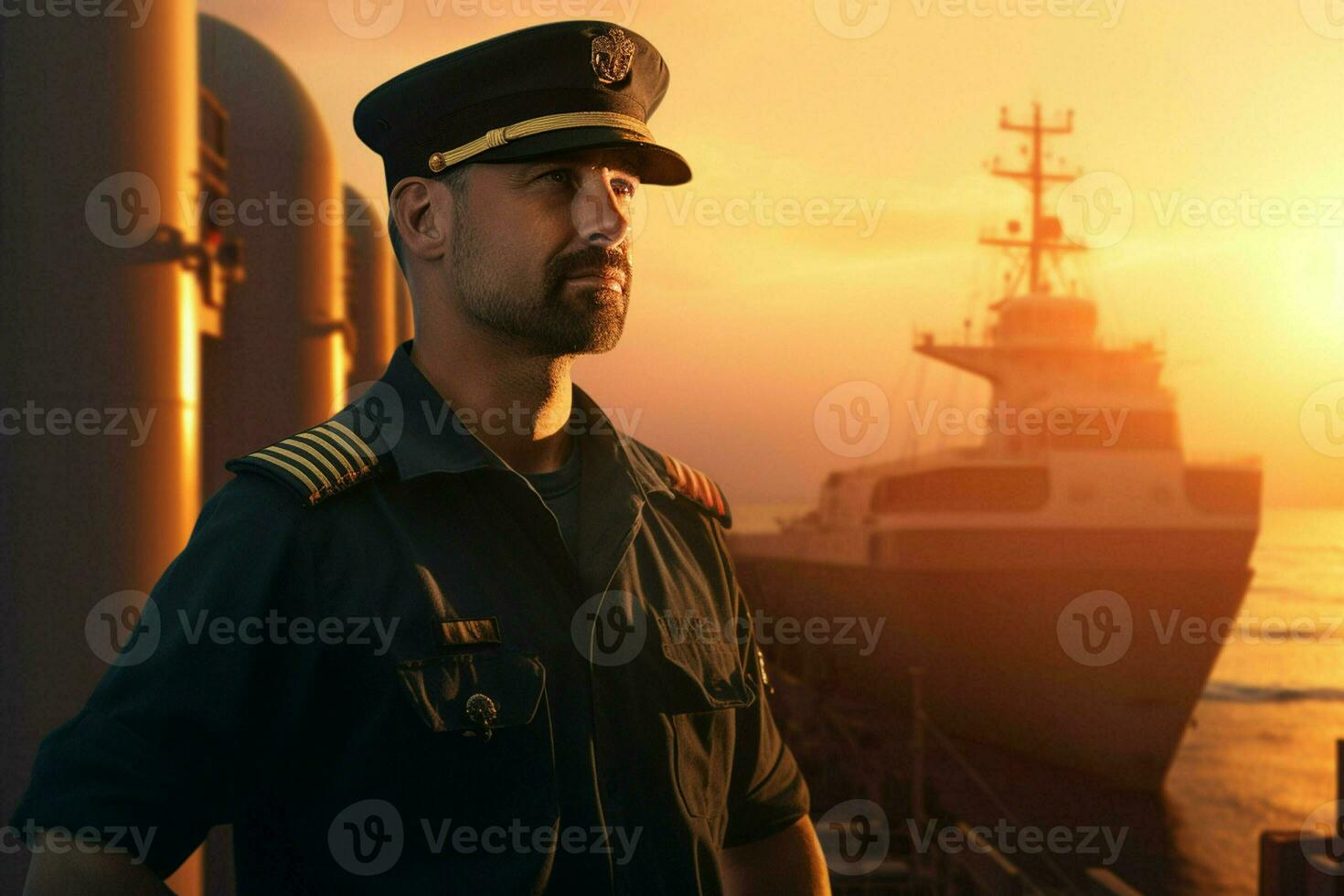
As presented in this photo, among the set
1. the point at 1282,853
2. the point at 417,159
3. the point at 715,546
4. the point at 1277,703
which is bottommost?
the point at 1277,703

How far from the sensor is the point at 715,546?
80.3 inches

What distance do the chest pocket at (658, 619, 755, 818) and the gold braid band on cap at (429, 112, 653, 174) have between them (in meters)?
0.81

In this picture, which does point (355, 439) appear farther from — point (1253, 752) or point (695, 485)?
point (1253, 752)

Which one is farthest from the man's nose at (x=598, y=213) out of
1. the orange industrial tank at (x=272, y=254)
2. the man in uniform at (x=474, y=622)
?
the orange industrial tank at (x=272, y=254)

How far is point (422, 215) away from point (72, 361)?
11.9ft

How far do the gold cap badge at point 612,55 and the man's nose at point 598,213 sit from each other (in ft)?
0.88

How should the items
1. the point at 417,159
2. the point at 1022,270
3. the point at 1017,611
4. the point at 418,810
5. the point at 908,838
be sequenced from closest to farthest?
the point at 418,810 → the point at 417,159 → the point at 908,838 → the point at 1017,611 → the point at 1022,270

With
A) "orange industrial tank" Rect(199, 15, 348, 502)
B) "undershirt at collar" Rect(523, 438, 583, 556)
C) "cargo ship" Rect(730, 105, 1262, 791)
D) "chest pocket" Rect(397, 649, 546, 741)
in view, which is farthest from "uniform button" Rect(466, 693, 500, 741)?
"cargo ship" Rect(730, 105, 1262, 791)

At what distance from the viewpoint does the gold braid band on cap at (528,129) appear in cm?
171

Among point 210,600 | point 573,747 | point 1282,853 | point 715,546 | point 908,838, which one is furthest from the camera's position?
point 908,838

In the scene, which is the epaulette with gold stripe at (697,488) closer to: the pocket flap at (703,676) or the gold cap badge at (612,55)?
the pocket flap at (703,676)

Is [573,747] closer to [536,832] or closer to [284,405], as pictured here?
[536,832]

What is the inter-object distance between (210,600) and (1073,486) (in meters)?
19.5

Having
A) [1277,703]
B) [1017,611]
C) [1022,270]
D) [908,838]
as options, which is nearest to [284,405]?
[908,838]
